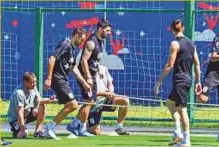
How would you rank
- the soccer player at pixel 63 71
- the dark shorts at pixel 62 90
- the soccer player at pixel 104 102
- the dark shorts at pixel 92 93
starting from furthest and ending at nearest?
the soccer player at pixel 104 102 < the dark shorts at pixel 92 93 < the dark shorts at pixel 62 90 < the soccer player at pixel 63 71

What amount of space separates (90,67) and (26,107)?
1309mm

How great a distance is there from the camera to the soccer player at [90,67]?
14883mm

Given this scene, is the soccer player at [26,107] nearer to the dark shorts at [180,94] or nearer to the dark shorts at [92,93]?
the dark shorts at [92,93]

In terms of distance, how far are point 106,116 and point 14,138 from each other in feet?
16.0

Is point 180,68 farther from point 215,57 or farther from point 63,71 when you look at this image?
point 63,71

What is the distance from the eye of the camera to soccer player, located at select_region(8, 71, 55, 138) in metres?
14.4

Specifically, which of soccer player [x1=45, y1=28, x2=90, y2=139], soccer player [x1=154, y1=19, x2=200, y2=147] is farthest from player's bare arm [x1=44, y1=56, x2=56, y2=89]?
soccer player [x1=154, y1=19, x2=200, y2=147]

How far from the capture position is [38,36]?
18906 mm

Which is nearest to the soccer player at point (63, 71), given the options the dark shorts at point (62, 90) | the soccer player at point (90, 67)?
the dark shorts at point (62, 90)

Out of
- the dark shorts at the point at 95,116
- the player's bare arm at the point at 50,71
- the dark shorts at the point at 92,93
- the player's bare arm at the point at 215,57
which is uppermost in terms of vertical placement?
the player's bare arm at the point at 215,57

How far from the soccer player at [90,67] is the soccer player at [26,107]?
2.03 ft

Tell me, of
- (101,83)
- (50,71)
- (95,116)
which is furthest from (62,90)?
(95,116)

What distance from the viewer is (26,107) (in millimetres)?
14641

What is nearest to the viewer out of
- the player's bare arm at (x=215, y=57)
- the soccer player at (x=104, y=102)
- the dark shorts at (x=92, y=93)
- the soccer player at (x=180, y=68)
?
the soccer player at (x=180, y=68)
